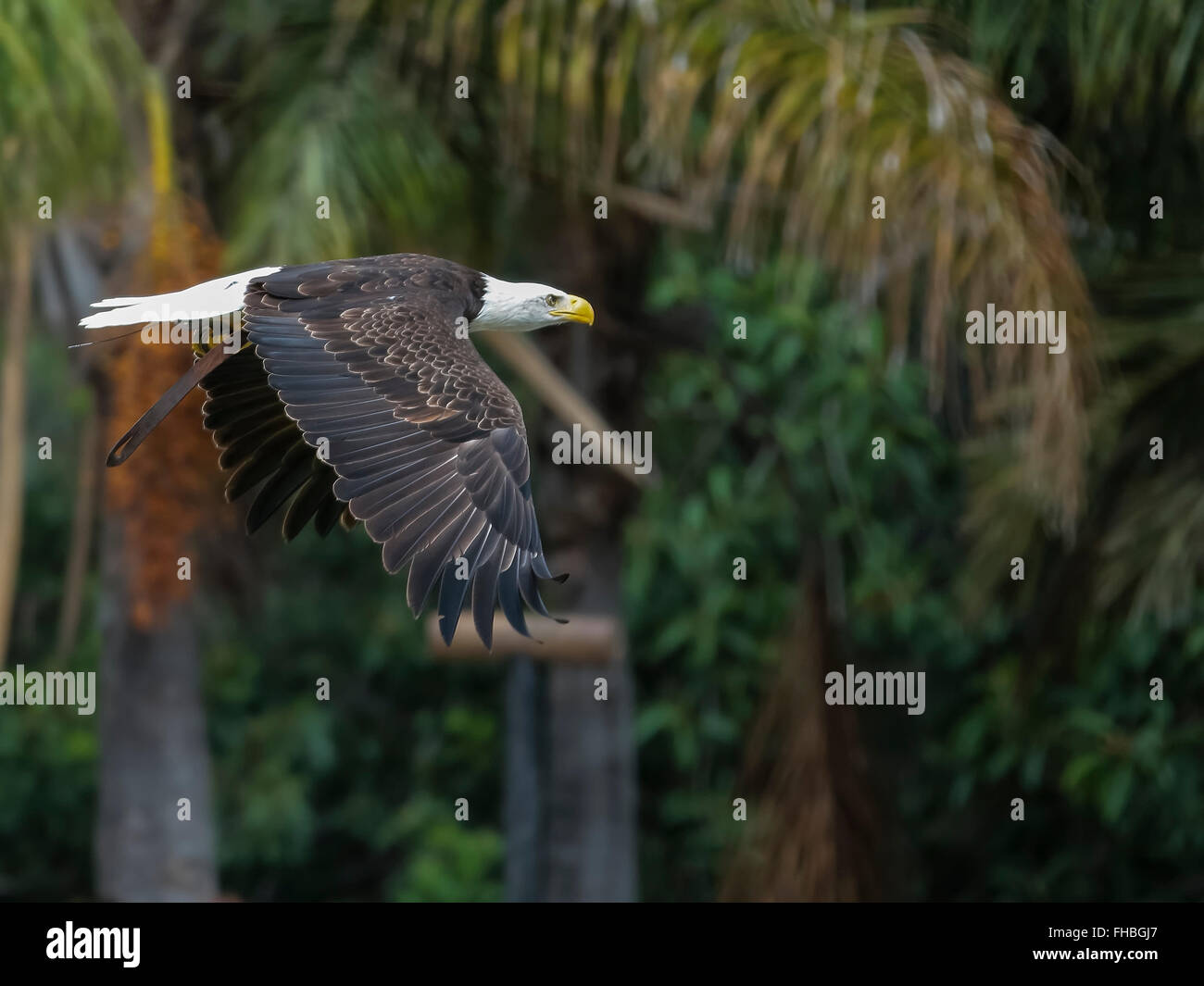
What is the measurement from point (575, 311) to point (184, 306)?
1345mm

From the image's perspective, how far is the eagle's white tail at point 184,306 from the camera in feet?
17.8

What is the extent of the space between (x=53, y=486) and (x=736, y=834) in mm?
5851

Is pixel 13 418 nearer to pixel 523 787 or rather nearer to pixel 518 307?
pixel 518 307

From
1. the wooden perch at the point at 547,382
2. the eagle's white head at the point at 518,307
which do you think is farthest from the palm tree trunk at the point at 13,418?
the eagle's white head at the point at 518,307

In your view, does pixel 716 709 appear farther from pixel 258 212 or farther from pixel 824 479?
pixel 258 212

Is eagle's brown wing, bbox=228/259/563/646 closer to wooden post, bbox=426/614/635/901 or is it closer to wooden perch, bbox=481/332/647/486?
wooden perch, bbox=481/332/647/486

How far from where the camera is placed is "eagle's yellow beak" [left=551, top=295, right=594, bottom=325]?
629 centimetres

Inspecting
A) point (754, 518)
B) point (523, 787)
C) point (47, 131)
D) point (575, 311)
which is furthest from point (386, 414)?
point (754, 518)

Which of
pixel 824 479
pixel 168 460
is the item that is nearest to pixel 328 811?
pixel 824 479

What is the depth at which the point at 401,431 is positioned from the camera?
5176 mm

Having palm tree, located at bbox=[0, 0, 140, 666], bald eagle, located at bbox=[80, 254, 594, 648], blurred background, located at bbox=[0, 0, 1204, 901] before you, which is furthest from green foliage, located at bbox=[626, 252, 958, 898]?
bald eagle, located at bbox=[80, 254, 594, 648]

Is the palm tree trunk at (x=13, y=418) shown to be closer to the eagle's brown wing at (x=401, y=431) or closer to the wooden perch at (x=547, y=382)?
the wooden perch at (x=547, y=382)

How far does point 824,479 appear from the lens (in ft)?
38.0

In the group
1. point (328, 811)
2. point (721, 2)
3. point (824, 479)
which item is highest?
point (721, 2)
